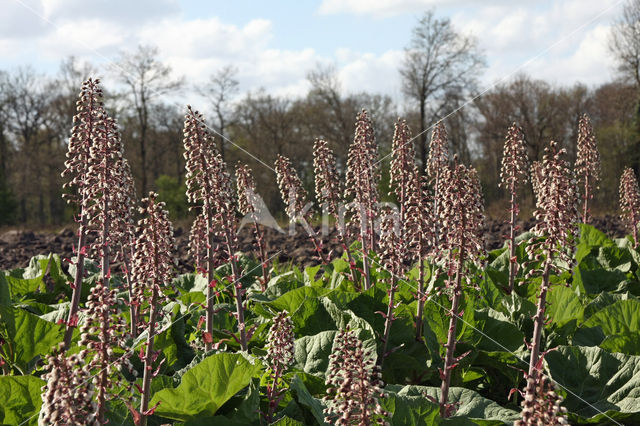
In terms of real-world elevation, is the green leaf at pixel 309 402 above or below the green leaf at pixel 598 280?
above

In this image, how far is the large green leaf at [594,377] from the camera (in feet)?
12.4

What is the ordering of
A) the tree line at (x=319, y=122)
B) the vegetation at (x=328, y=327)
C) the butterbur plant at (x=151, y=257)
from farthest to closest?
the tree line at (x=319, y=122) → the butterbur plant at (x=151, y=257) → the vegetation at (x=328, y=327)

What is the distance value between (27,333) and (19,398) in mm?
1125

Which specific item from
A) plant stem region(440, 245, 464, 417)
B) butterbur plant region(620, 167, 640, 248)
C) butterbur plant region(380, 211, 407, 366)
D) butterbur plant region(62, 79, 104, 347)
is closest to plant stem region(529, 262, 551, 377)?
plant stem region(440, 245, 464, 417)

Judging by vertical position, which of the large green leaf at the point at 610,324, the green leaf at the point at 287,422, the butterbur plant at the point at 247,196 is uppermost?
the butterbur plant at the point at 247,196

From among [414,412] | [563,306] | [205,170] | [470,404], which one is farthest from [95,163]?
[563,306]

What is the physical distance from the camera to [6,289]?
225 inches

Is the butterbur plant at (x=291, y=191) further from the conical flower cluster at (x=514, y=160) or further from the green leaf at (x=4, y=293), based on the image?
the green leaf at (x=4, y=293)

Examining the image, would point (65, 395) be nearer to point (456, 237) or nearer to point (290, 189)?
point (456, 237)

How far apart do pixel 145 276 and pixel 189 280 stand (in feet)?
12.5

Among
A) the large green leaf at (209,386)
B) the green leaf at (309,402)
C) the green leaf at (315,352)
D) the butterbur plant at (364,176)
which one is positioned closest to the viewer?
the green leaf at (309,402)

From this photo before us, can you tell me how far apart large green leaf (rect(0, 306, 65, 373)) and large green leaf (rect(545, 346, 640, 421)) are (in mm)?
3360

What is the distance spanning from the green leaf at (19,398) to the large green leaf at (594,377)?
2.99m

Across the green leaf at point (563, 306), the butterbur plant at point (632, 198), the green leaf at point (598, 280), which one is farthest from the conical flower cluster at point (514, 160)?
the butterbur plant at point (632, 198)
